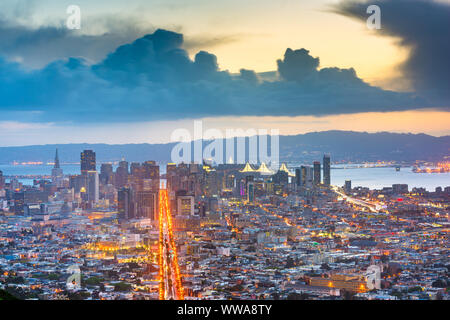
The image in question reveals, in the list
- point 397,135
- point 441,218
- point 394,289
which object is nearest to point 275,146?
point 397,135

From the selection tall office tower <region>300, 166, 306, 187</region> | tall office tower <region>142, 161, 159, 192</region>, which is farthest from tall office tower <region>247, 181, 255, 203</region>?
tall office tower <region>142, 161, 159, 192</region>

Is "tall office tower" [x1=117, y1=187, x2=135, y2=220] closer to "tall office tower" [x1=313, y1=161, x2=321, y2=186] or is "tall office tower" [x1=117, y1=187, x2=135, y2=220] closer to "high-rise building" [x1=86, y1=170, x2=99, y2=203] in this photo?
"high-rise building" [x1=86, y1=170, x2=99, y2=203]

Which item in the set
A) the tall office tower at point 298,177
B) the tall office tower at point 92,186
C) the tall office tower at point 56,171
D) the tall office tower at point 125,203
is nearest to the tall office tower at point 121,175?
the tall office tower at point 92,186

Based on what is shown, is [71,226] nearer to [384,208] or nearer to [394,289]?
[384,208]

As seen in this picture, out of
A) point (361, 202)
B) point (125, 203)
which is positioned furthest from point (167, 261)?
point (361, 202)

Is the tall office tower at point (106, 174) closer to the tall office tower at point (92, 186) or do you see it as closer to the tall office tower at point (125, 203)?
the tall office tower at point (92, 186)

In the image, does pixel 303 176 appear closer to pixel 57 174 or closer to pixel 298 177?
pixel 298 177
